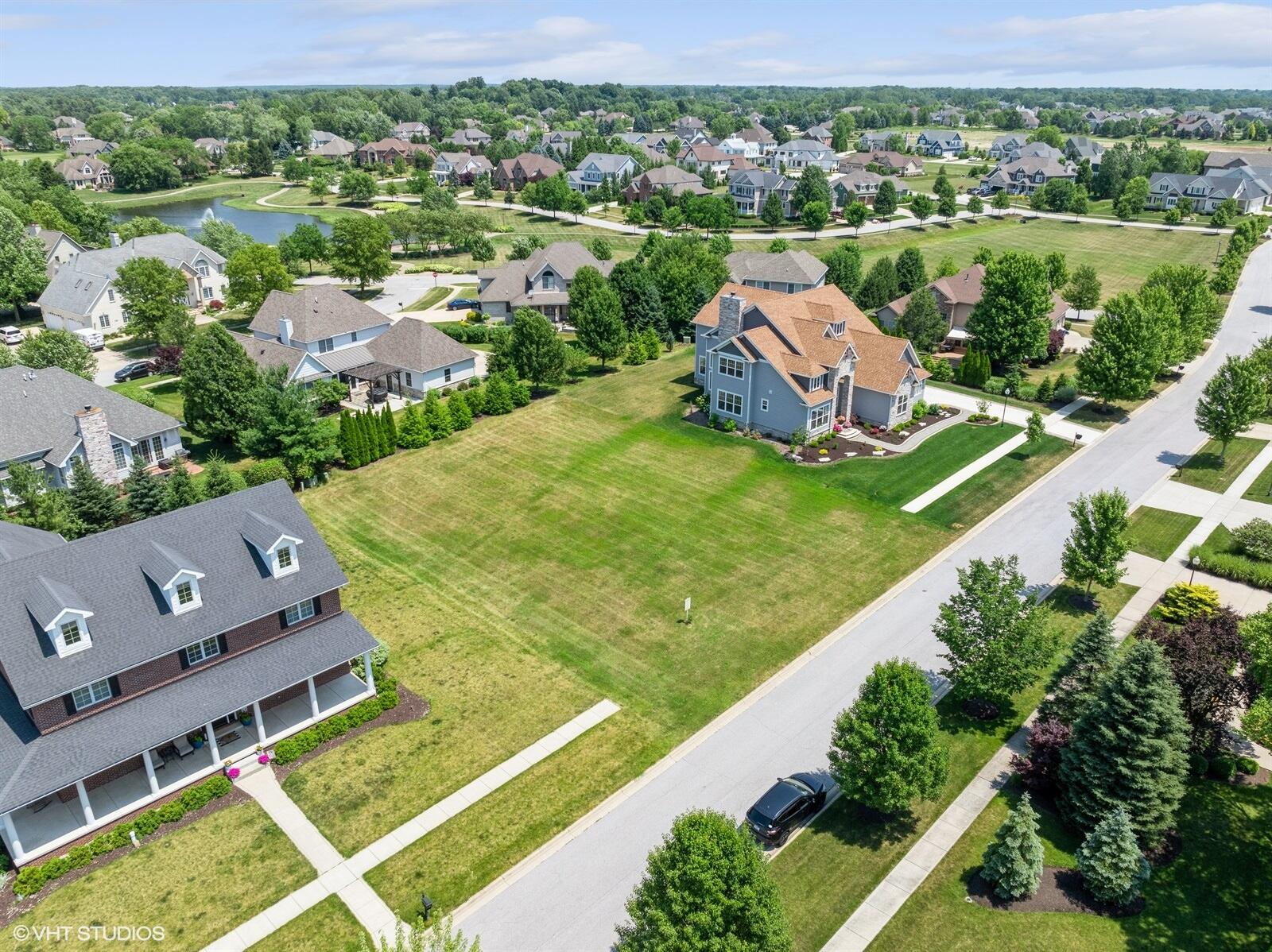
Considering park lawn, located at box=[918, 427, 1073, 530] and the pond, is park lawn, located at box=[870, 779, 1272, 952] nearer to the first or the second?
park lawn, located at box=[918, 427, 1073, 530]

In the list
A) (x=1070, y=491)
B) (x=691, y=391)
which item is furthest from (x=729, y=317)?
Answer: (x=1070, y=491)

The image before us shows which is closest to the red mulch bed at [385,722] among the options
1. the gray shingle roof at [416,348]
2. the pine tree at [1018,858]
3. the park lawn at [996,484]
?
the pine tree at [1018,858]

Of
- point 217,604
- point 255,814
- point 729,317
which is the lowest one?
point 255,814

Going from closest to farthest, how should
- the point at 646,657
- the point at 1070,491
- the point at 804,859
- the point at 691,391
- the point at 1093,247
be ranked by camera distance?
the point at 804,859, the point at 646,657, the point at 1070,491, the point at 691,391, the point at 1093,247

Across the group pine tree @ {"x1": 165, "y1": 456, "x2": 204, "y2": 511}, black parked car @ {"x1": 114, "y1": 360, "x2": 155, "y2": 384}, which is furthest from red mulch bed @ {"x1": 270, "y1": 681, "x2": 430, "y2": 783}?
black parked car @ {"x1": 114, "y1": 360, "x2": 155, "y2": 384}

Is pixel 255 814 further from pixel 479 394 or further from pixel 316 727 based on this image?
pixel 479 394

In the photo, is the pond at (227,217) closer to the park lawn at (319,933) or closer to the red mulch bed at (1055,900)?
the park lawn at (319,933)
